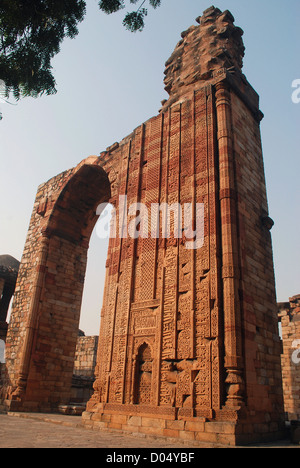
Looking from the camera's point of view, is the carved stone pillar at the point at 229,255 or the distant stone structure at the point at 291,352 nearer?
the carved stone pillar at the point at 229,255

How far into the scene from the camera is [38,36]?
541 centimetres

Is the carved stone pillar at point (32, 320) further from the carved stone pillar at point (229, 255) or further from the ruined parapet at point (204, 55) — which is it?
the carved stone pillar at point (229, 255)

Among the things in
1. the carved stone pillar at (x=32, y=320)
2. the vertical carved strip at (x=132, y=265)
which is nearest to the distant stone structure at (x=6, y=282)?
the carved stone pillar at (x=32, y=320)

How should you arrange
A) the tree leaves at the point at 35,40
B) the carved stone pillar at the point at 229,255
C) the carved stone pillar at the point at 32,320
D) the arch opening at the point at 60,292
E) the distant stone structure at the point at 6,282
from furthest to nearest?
the distant stone structure at the point at 6,282, the arch opening at the point at 60,292, the carved stone pillar at the point at 32,320, the carved stone pillar at the point at 229,255, the tree leaves at the point at 35,40

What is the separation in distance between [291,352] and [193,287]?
11.1 meters

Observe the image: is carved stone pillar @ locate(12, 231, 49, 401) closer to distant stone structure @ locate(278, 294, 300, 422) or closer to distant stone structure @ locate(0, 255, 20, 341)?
distant stone structure @ locate(0, 255, 20, 341)

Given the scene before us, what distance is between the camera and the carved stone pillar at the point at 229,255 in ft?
19.2

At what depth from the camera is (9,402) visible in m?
10.5

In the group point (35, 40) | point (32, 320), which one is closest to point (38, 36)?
point (35, 40)

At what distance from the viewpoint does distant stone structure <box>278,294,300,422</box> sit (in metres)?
15.3

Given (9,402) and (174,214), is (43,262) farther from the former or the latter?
(174,214)

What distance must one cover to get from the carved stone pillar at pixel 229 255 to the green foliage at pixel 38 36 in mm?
2851

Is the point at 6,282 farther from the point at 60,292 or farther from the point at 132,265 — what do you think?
the point at 132,265
